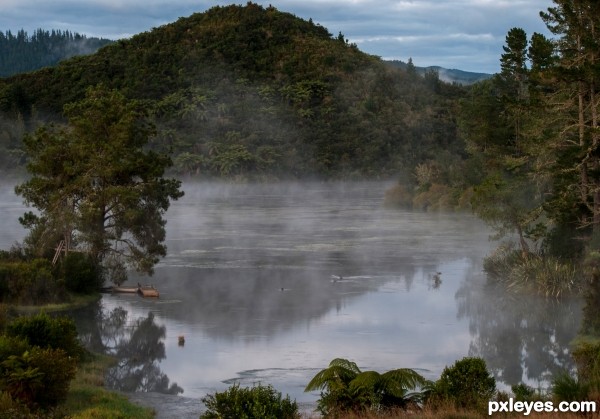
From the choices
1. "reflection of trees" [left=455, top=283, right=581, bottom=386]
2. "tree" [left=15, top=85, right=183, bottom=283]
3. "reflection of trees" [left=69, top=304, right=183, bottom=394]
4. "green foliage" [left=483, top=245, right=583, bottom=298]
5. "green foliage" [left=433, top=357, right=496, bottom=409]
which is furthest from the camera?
"tree" [left=15, top=85, right=183, bottom=283]

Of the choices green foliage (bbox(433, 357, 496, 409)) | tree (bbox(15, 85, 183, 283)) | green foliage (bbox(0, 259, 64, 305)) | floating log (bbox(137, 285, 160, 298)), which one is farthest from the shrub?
tree (bbox(15, 85, 183, 283))

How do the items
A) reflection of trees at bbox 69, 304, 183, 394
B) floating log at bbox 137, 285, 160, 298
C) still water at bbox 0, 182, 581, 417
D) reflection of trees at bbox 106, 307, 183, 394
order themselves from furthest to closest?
floating log at bbox 137, 285, 160, 298, still water at bbox 0, 182, 581, 417, reflection of trees at bbox 69, 304, 183, 394, reflection of trees at bbox 106, 307, 183, 394

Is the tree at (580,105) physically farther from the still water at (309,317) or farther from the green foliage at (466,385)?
the green foliage at (466,385)

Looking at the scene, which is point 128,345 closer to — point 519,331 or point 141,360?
point 141,360

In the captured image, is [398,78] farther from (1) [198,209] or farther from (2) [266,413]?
(2) [266,413]

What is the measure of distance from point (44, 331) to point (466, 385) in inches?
376

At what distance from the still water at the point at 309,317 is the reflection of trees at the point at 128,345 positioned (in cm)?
6

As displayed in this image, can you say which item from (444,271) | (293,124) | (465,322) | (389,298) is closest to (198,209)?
(444,271)

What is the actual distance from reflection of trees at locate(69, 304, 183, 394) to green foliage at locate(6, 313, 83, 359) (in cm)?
177

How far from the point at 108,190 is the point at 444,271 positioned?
1597 cm

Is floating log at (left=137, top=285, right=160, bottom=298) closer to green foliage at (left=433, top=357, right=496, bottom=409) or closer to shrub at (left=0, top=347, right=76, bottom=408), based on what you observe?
shrub at (left=0, top=347, right=76, bottom=408)

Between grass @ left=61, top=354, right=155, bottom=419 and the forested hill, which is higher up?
the forested hill

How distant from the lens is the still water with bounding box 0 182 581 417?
84.3 feet

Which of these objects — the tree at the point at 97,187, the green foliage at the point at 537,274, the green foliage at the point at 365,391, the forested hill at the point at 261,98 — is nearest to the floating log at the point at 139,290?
the tree at the point at 97,187
